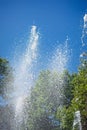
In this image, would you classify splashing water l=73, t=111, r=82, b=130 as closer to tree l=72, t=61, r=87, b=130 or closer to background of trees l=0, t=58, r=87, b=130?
tree l=72, t=61, r=87, b=130

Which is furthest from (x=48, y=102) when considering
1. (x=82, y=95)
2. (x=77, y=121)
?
(x=82, y=95)

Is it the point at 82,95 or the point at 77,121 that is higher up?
the point at 82,95

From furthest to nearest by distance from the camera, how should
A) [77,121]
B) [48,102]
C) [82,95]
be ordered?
[48,102] → [77,121] → [82,95]

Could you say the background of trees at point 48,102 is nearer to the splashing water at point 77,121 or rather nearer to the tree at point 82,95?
the splashing water at point 77,121

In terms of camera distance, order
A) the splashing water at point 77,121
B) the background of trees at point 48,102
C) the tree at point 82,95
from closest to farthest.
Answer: the tree at point 82,95, the splashing water at point 77,121, the background of trees at point 48,102

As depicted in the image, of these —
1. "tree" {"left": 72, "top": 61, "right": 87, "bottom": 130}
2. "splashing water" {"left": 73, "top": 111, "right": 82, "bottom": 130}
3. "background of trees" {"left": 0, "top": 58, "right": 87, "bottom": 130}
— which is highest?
"background of trees" {"left": 0, "top": 58, "right": 87, "bottom": 130}

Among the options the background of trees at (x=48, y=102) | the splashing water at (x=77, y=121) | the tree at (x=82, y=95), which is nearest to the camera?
the tree at (x=82, y=95)

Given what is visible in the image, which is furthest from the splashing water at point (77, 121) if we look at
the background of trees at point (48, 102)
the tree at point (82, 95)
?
the background of trees at point (48, 102)

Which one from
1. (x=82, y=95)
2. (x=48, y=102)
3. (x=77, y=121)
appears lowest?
(x=77, y=121)

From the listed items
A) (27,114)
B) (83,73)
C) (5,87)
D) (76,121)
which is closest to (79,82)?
(83,73)

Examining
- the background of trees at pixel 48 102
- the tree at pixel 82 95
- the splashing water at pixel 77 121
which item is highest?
the background of trees at pixel 48 102

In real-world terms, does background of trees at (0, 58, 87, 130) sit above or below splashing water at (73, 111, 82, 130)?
above

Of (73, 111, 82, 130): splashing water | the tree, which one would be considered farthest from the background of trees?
the tree

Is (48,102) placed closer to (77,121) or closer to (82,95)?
(77,121)
